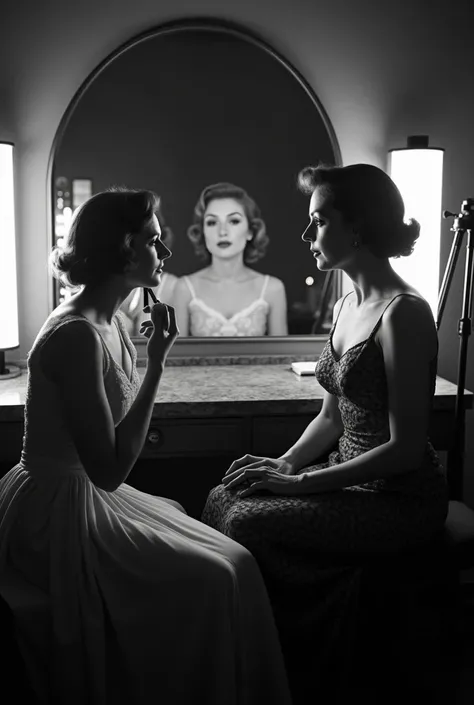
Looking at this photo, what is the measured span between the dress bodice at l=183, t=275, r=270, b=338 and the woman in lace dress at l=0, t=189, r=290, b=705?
0.96 meters

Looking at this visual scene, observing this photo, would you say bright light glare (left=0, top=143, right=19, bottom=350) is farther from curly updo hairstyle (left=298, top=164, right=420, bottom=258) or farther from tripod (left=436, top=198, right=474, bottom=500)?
tripod (left=436, top=198, right=474, bottom=500)

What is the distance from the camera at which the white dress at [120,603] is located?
1.61 metres

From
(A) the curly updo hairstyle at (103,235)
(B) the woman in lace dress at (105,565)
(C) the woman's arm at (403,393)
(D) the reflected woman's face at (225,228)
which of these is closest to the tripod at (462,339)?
(C) the woman's arm at (403,393)

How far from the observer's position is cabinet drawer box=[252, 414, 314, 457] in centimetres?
235

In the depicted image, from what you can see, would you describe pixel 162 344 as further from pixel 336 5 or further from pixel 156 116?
pixel 336 5

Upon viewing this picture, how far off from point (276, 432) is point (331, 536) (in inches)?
21.1

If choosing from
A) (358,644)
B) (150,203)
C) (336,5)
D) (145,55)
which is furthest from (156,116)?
(358,644)

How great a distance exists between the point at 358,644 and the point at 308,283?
1293mm

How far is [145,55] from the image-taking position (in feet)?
8.79

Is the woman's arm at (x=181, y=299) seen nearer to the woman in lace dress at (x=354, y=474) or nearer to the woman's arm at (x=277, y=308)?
the woman's arm at (x=277, y=308)

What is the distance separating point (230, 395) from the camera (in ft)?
7.80

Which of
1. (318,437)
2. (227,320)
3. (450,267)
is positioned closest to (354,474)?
(318,437)

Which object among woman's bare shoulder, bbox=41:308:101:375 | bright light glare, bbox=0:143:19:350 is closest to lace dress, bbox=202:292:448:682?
woman's bare shoulder, bbox=41:308:101:375

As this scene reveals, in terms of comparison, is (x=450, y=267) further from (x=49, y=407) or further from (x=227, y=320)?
(x=49, y=407)
